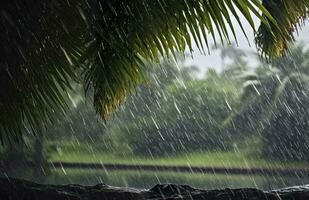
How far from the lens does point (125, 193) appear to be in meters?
3.52

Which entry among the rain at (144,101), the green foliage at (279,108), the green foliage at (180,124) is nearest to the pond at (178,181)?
the rain at (144,101)

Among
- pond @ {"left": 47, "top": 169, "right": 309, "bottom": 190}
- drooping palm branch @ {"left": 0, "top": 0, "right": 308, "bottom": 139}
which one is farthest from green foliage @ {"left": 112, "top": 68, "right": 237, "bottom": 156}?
drooping palm branch @ {"left": 0, "top": 0, "right": 308, "bottom": 139}

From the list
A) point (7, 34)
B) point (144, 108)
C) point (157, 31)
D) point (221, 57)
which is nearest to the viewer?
point (7, 34)

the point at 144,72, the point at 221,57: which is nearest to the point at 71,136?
the point at 221,57

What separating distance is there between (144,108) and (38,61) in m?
42.4

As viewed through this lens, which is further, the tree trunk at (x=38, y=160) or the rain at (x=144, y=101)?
the tree trunk at (x=38, y=160)

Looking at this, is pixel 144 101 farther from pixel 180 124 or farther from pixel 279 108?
pixel 279 108

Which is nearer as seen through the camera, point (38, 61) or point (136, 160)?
point (38, 61)

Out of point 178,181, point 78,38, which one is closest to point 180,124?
point 178,181

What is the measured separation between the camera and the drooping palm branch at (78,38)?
7.02ft

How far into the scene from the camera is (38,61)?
2309mm

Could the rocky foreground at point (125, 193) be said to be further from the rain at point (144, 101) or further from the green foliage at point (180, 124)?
the green foliage at point (180, 124)

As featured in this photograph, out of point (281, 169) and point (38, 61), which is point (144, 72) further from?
point (281, 169)

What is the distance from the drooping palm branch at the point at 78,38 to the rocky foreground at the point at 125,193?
71 cm
